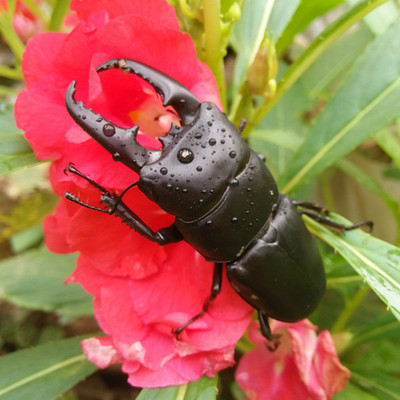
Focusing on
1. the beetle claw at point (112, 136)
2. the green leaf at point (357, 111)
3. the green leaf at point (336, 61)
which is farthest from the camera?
the green leaf at point (336, 61)

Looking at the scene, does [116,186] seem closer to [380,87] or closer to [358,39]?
[380,87]

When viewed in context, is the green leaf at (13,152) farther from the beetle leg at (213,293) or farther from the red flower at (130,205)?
the beetle leg at (213,293)

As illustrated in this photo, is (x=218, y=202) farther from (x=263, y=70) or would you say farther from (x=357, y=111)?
(x=357, y=111)

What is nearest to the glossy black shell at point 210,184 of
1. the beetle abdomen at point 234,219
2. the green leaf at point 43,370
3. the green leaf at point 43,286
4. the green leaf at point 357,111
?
the beetle abdomen at point 234,219

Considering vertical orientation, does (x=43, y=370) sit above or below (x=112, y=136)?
below

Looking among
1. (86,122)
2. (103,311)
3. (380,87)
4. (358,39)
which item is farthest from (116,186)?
(358,39)

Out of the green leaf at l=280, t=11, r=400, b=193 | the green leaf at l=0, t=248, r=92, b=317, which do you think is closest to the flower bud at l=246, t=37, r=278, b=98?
the green leaf at l=280, t=11, r=400, b=193

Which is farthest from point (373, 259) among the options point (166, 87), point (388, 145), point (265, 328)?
point (166, 87)
